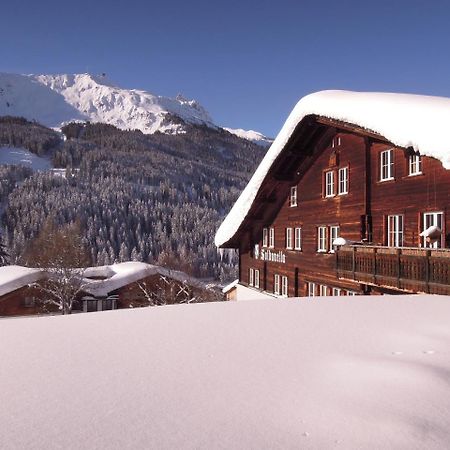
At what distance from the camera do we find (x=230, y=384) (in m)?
3.29

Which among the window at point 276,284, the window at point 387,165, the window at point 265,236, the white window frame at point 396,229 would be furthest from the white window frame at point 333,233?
the window at point 265,236

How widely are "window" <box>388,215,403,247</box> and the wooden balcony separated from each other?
1483 millimetres

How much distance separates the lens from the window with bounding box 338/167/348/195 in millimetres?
16328

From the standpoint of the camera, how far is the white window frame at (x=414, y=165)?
1290 centimetres

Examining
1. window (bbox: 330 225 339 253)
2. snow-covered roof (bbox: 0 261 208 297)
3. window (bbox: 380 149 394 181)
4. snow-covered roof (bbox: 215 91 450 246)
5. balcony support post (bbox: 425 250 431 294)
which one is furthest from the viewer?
snow-covered roof (bbox: 0 261 208 297)

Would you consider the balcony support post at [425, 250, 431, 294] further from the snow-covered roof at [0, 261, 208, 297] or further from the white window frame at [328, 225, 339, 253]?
the snow-covered roof at [0, 261, 208, 297]

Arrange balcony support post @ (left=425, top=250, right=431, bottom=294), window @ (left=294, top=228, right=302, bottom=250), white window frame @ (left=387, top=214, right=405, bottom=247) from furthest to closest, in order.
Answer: window @ (left=294, top=228, right=302, bottom=250)
white window frame @ (left=387, top=214, right=405, bottom=247)
balcony support post @ (left=425, top=250, right=431, bottom=294)

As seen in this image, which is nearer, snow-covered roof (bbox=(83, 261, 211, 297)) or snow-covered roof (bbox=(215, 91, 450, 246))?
snow-covered roof (bbox=(215, 91, 450, 246))

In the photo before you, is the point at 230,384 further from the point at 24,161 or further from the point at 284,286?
the point at 24,161

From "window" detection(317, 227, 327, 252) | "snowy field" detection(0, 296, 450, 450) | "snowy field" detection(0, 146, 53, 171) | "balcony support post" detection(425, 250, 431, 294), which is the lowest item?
"snowy field" detection(0, 296, 450, 450)

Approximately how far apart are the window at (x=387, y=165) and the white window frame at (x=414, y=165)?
0.82m

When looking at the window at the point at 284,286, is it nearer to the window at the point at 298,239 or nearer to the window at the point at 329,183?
the window at the point at 298,239

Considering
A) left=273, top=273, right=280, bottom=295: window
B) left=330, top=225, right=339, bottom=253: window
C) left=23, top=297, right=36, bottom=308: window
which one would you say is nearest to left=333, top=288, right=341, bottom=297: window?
left=330, top=225, right=339, bottom=253: window

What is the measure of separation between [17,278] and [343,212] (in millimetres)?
28364
